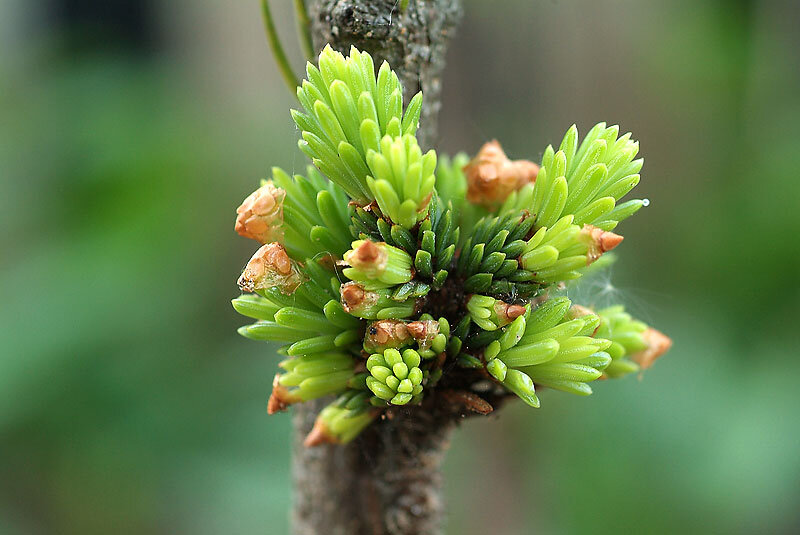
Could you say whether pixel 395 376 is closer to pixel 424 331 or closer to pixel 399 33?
pixel 424 331

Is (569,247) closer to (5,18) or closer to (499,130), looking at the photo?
(499,130)

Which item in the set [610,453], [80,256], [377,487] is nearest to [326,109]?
[377,487]

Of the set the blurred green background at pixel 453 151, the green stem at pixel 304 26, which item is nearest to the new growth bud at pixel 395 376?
the green stem at pixel 304 26

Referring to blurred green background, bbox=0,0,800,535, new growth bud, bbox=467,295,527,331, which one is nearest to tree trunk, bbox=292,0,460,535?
new growth bud, bbox=467,295,527,331

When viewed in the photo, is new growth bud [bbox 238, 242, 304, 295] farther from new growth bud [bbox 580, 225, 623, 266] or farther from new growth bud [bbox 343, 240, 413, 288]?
new growth bud [bbox 580, 225, 623, 266]

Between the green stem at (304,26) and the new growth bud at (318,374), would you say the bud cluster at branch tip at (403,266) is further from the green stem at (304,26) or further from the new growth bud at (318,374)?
the green stem at (304,26)

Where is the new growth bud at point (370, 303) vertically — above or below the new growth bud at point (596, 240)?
below
